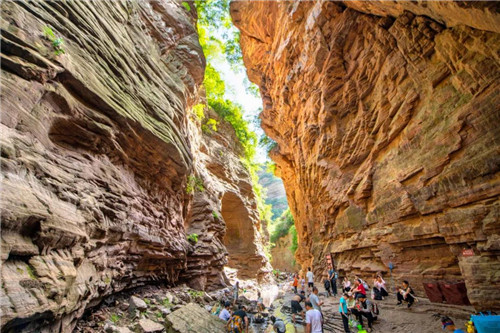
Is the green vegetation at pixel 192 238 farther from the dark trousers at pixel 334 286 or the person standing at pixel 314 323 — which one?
the person standing at pixel 314 323

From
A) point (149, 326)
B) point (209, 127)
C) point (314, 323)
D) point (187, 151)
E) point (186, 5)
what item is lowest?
point (149, 326)

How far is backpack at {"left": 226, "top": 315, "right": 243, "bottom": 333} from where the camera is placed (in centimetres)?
742

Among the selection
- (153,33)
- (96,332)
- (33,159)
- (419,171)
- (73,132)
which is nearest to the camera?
(33,159)

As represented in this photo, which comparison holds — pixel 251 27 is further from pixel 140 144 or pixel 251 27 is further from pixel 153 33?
pixel 140 144

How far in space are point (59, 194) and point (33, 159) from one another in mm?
858

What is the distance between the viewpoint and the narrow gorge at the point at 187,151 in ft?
14.5

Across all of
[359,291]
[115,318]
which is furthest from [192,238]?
[359,291]

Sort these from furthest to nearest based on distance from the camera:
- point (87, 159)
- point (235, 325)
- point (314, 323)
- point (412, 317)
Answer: point (235, 325)
point (412, 317)
point (87, 159)
point (314, 323)

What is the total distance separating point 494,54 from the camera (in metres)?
5.64

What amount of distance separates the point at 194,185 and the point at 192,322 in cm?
905

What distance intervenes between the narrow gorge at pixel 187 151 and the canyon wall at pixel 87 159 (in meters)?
0.04

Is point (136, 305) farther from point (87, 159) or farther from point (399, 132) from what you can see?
point (399, 132)

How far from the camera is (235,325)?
Answer: 7.49m

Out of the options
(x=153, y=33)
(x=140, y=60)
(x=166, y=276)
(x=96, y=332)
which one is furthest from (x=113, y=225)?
(x=153, y=33)
